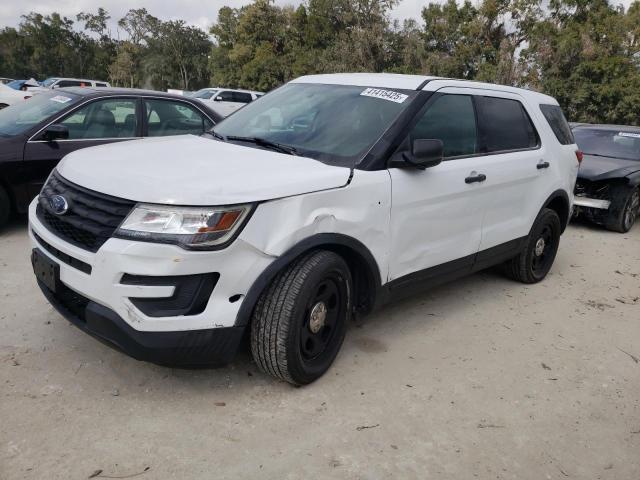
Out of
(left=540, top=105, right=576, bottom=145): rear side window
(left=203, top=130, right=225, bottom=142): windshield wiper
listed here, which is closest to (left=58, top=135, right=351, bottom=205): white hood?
(left=203, top=130, right=225, bottom=142): windshield wiper

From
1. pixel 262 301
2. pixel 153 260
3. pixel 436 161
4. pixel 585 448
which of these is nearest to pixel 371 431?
pixel 262 301

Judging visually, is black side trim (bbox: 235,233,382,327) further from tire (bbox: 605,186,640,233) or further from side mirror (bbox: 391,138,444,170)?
tire (bbox: 605,186,640,233)

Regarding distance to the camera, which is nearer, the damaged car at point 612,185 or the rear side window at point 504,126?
the rear side window at point 504,126

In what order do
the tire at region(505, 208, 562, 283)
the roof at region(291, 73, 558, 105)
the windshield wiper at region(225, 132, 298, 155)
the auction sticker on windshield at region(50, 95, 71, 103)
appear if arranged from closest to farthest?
the windshield wiper at region(225, 132, 298, 155) → the roof at region(291, 73, 558, 105) → the tire at region(505, 208, 562, 283) → the auction sticker on windshield at region(50, 95, 71, 103)

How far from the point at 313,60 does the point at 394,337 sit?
122 ft

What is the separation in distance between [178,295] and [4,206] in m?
3.78

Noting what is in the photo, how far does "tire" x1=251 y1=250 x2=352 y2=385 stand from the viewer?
109 inches

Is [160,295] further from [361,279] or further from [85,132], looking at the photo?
[85,132]

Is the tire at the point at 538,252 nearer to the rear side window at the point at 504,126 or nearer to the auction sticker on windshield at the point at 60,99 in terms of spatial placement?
the rear side window at the point at 504,126

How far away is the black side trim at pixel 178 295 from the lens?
248 centimetres

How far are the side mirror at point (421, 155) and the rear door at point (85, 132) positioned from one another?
3.75 meters

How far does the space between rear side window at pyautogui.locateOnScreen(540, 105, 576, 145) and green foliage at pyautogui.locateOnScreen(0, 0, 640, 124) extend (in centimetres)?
2534

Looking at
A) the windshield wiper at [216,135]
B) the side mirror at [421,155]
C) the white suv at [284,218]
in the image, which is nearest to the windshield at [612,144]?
the white suv at [284,218]

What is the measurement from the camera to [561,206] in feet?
17.0
